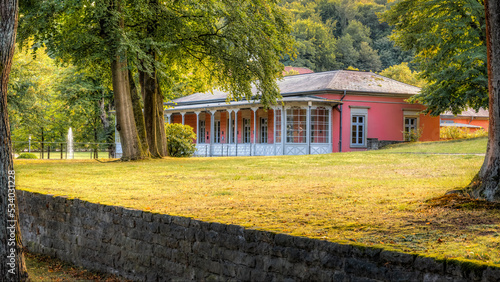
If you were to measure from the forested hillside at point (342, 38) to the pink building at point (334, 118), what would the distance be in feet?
108

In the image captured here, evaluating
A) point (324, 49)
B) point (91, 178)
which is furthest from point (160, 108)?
point (324, 49)

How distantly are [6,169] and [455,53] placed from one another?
23.0 metres

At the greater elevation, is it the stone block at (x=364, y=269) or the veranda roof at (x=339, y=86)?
the veranda roof at (x=339, y=86)

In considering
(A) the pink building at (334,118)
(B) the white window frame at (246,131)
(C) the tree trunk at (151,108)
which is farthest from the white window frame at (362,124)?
(C) the tree trunk at (151,108)

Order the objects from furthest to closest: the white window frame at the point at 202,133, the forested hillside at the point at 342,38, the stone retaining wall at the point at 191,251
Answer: the forested hillside at the point at 342,38, the white window frame at the point at 202,133, the stone retaining wall at the point at 191,251

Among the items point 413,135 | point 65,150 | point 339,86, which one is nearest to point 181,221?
point 339,86

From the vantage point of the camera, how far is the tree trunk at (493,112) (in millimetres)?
7156

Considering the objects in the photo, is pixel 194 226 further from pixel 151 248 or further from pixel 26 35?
pixel 26 35

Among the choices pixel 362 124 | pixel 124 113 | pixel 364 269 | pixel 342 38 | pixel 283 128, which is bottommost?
pixel 364 269

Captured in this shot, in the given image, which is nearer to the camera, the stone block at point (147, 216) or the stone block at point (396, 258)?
the stone block at point (396, 258)

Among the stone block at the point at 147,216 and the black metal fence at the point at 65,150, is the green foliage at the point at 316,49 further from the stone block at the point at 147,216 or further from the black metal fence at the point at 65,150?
the stone block at the point at 147,216

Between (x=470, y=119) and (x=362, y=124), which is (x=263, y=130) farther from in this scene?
(x=470, y=119)

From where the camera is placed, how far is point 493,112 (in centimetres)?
727

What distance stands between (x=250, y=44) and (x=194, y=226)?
14.7 metres
